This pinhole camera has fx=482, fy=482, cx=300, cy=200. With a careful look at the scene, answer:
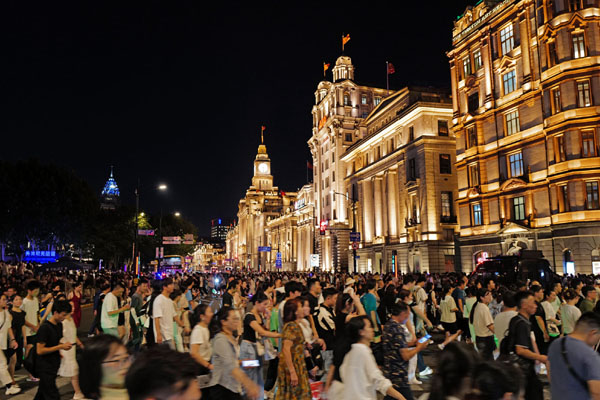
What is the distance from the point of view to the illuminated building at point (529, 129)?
102 feet

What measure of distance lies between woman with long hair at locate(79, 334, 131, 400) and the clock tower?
557 feet

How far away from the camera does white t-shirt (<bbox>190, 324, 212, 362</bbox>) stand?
6.46m

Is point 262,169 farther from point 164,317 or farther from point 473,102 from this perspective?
point 164,317

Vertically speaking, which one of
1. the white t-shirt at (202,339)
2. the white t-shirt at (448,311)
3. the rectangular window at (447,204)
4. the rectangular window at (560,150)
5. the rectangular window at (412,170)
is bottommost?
the white t-shirt at (448,311)

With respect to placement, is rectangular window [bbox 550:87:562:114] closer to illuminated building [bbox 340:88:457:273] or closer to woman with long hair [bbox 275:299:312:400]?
illuminated building [bbox 340:88:457:273]

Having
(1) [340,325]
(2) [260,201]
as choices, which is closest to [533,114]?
(1) [340,325]

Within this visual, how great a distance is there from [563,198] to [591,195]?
65.1 inches

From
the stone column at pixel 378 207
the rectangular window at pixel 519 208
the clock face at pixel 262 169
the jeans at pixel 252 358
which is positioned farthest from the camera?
the clock face at pixel 262 169

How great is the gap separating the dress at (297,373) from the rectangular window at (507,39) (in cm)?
3787

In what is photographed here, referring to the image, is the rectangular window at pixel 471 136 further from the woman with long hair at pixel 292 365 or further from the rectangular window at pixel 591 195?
the woman with long hair at pixel 292 365

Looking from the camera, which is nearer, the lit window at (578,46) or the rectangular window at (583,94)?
the rectangular window at (583,94)

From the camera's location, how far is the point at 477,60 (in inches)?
1656

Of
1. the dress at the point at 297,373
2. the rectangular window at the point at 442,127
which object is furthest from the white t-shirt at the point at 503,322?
the rectangular window at the point at 442,127

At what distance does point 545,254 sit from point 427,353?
23675 mm
